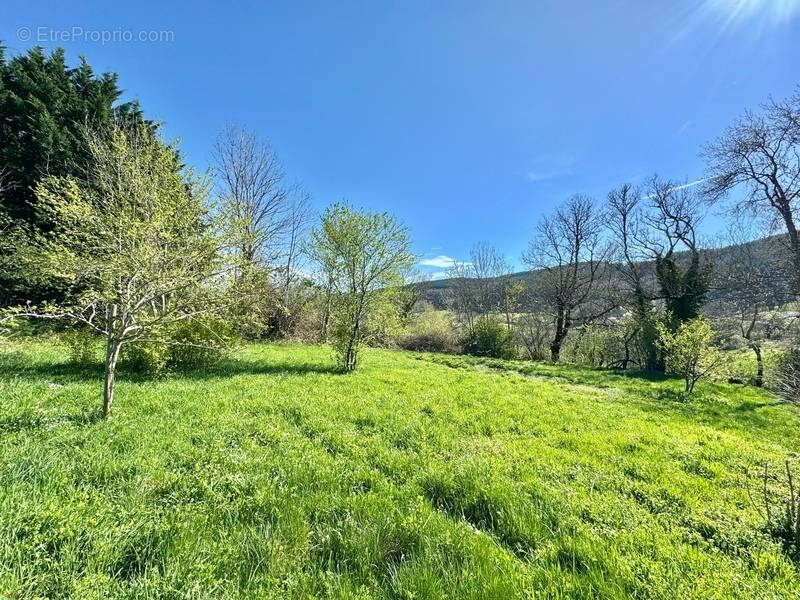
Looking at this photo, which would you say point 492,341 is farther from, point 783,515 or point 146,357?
point 783,515

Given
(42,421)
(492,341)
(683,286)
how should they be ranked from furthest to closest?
1. (492,341)
2. (683,286)
3. (42,421)

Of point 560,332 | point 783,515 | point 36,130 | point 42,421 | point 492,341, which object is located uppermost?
point 36,130

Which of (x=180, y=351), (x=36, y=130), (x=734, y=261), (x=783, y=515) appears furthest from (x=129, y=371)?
(x=734, y=261)

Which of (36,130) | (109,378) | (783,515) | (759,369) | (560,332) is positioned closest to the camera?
(783,515)

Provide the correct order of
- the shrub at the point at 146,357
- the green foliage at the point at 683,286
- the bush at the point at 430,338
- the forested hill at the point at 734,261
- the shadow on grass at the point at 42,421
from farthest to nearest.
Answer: the bush at the point at 430,338
the green foliage at the point at 683,286
the forested hill at the point at 734,261
the shrub at the point at 146,357
the shadow on grass at the point at 42,421

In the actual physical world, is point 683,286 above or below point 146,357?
above

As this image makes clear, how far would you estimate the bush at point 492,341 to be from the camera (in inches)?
860

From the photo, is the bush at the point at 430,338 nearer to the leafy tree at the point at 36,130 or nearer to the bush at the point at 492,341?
the bush at the point at 492,341

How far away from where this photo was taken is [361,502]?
11.0ft

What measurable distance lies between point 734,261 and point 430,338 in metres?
17.3

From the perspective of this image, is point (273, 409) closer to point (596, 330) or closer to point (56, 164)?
point (56, 164)

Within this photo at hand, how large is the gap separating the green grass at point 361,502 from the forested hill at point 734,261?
7.59m

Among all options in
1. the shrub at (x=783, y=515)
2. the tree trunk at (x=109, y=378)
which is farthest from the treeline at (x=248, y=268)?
the shrub at (x=783, y=515)

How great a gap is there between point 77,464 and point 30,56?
21575 millimetres
